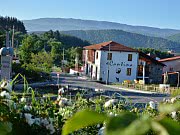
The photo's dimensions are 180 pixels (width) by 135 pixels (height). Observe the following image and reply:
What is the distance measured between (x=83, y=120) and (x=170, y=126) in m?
0.10

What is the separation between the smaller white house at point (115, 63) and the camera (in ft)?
150

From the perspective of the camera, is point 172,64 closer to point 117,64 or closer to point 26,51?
point 117,64

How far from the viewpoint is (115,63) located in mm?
45938

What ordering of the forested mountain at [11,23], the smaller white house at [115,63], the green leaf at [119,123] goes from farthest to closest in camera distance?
the forested mountain at [11,23]
the smaller white house at [115,63]
the green leaf at [119,123]

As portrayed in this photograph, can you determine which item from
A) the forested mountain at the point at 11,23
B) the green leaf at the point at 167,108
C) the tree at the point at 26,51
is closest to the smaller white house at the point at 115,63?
the tree at the point at 26,51

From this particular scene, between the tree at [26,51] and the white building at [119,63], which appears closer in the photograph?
the white building at [119,63]

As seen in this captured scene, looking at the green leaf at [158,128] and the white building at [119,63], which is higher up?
the green leaf at [158,128]

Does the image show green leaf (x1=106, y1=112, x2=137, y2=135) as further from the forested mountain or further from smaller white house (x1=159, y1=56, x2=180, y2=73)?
the forested mountain

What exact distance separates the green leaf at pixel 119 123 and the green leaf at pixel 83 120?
0.03 metres

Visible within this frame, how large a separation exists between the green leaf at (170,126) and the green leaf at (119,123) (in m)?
0.04

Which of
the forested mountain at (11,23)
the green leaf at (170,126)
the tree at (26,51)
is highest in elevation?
the forested mountain at (11,23)

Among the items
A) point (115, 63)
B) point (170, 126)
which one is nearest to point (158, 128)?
point (170, 126)

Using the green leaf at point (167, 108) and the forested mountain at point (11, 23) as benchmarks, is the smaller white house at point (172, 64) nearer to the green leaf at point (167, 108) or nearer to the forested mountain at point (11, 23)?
the green leaf at point (167, 108)

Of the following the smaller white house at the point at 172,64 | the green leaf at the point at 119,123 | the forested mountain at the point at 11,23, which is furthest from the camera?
the forested mountain at the point at 11,23
